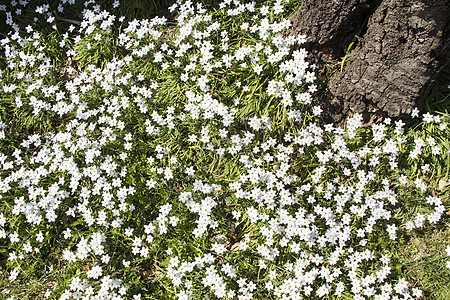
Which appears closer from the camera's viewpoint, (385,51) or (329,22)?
(385,51)

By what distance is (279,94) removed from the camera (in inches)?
156

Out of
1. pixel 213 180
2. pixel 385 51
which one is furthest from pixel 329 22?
pixel 213 180

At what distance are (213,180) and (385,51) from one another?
227 centimetres

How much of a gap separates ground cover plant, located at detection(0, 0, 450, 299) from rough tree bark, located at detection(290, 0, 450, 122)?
0.24 meters

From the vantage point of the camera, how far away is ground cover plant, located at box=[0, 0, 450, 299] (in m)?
3.62

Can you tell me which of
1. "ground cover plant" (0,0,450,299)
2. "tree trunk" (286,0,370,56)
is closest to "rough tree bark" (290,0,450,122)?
"tree trunk" (286,0,370,56)

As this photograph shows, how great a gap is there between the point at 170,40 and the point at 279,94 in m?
1.72

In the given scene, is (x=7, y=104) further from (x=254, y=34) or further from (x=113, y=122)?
(x=254, y=34)

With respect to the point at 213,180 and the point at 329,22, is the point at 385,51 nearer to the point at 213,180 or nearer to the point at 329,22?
the point at 329,22

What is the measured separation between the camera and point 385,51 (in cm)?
362

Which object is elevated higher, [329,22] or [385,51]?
[329,22]

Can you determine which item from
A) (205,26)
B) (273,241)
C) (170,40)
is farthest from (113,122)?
(273,241)

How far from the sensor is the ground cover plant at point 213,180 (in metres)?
3.62

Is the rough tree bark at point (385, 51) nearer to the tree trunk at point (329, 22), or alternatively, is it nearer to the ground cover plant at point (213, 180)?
the tree trunk at point (329, 22)
